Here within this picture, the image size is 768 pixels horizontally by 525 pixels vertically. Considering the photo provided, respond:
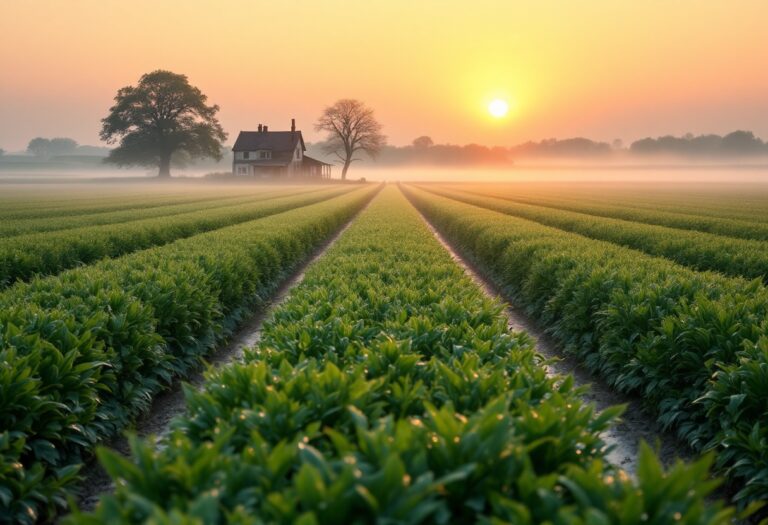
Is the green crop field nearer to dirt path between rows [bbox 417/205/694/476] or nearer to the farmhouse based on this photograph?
dirt path between rows [bbox 417/205/694/476]

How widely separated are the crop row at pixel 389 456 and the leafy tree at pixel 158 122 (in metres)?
90.4

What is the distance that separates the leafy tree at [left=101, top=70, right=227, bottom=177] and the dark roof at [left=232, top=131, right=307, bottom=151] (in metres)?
6.75

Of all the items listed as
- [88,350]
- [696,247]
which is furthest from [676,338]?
[696,247]

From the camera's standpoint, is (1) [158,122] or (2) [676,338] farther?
(1) [158,122]

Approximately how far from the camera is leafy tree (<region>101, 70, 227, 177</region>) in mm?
84562

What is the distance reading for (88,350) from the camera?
5238 millimetres

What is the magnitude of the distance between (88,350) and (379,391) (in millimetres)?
3341

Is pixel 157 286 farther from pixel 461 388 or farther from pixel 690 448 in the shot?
pixel 690 448

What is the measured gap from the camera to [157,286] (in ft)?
24.5

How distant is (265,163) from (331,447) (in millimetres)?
94993

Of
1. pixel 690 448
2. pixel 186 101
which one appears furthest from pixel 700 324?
pixel 186 101

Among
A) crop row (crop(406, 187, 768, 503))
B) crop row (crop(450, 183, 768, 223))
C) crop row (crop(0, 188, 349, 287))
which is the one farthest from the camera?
crop row (crop(450, 183, 768, 223))

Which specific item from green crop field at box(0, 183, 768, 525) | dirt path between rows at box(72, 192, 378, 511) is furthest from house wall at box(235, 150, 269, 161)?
dirt path between rows at box(72, 192, 378, 511)

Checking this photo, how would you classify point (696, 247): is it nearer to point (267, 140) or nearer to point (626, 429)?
point (626, 429)
